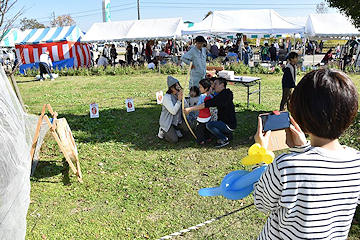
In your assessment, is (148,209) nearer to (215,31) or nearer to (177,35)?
(215,31)

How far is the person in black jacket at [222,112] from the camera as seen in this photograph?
5.36 meters

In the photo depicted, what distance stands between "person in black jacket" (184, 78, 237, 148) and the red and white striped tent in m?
14.5

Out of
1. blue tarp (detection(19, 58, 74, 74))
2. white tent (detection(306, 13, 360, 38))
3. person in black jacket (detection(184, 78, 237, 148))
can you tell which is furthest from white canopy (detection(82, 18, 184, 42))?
person in black jacket (detection(184, 78, 237, 148))

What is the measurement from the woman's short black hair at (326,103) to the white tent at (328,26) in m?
15.0

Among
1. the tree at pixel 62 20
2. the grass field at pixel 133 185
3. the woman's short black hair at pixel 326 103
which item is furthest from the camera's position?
the tree at pixel 62 20

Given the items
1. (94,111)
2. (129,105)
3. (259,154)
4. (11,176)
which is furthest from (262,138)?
(129,105)

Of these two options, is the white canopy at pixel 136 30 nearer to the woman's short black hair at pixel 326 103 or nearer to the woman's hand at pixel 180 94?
the woman's hand at pixel 180 94

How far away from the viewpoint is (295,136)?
1464 mm

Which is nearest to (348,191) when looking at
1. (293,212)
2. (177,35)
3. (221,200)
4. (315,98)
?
(293,212)

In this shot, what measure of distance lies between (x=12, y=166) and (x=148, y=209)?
5.44 ft

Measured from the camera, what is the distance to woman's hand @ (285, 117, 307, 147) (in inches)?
56.1

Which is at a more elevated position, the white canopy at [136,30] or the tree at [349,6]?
the tree at [349,6]

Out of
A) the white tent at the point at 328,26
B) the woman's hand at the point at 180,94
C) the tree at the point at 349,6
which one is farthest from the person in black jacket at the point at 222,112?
the white tent at the point at 328,26

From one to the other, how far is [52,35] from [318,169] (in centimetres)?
2128
